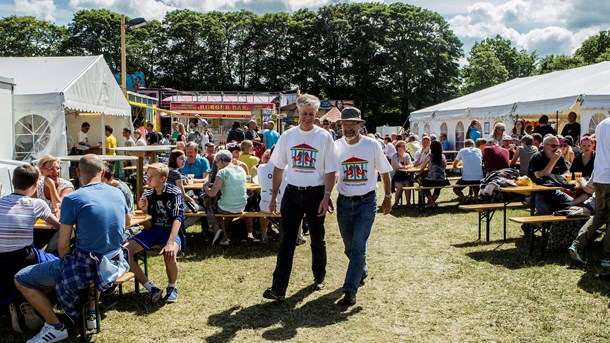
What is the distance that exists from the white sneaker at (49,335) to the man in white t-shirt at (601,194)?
15.7 ft

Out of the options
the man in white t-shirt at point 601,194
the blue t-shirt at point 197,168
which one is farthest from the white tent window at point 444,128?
the man in white t-shirt at point 601,194

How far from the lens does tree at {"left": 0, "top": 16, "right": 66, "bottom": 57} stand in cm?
5206

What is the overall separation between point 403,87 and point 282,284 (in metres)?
53.4

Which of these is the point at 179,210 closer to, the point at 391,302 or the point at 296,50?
the point at 391,302

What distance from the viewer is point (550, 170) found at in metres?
6.56

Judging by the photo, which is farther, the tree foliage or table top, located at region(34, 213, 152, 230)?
the tree foliage

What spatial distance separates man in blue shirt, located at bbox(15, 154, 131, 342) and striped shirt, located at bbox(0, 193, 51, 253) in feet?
0.71

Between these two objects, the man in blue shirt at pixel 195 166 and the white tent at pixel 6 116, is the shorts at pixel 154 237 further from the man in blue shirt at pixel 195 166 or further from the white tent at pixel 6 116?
the white tent at pixel 6 116

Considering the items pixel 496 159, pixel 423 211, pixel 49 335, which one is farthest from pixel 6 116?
pixel 496 159

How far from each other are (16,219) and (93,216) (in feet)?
1.90

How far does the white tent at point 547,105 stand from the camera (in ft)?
37.4

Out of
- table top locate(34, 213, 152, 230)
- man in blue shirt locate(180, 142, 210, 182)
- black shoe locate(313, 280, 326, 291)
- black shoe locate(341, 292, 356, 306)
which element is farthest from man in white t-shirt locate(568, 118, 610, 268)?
man in blue shirt locate(180, 142, 210, 182)

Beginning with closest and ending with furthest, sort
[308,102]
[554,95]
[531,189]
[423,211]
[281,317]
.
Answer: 1. [281,317]
2. [308,102]
3. [531,189]
4. [423,211]
5. [554,95]

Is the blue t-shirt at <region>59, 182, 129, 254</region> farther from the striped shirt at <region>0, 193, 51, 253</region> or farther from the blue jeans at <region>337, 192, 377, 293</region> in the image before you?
the blue jeans at <region>337, 192, 377, 293</region>
